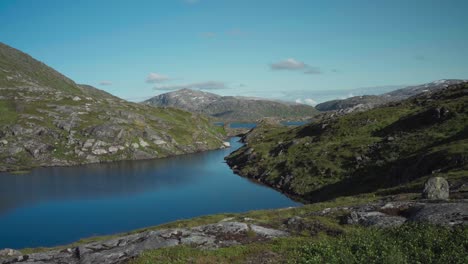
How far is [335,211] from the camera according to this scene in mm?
36250

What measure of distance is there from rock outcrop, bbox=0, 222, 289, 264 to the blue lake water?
46.0m

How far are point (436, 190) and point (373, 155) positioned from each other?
6191 cm

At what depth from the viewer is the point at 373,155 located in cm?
9562

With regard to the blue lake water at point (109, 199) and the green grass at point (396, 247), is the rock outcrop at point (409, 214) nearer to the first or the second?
the green grass at point (396, 247)

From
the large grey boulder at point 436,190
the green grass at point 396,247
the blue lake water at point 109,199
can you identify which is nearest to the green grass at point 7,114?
the blue lake water at point 109,199

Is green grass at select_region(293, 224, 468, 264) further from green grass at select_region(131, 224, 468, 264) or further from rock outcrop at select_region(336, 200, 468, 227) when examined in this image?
rock outcrop at select_region(336, 200, 468, 227)

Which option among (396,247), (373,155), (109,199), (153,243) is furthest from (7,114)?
(396,247)

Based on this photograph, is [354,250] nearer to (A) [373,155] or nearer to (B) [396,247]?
(B) [396,247]

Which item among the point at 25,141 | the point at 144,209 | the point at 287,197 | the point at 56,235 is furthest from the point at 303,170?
the point at 25,141

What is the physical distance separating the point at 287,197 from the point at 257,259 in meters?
75.6

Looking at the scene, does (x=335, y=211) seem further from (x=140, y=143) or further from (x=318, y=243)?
(x=140, y=143)

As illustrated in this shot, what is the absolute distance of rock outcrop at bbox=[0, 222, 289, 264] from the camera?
84.9 ft

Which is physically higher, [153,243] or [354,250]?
[354,250]

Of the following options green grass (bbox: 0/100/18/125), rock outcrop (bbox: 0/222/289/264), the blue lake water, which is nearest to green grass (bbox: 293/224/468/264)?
rock outcrop (bbox: 0/222/289/264)
